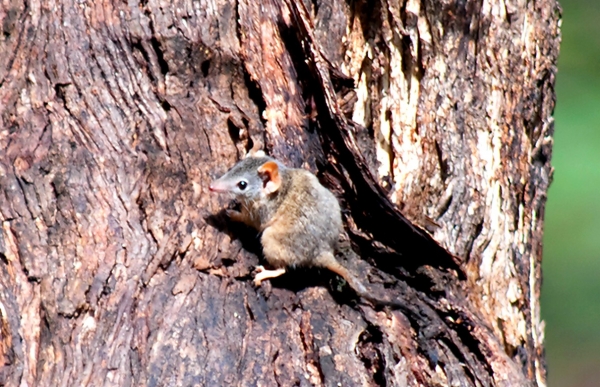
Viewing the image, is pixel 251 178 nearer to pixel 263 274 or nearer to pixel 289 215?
pixel 289 215

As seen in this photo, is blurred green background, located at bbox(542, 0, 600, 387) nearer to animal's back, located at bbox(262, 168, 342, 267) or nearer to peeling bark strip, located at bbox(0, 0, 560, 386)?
peeling bark strip, located at bbox(0, 0, 560, 386)

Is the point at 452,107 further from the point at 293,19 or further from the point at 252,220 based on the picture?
the point at 252,220

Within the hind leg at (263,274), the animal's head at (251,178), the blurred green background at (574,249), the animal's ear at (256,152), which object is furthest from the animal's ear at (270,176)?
the blurred green background at (574,249)

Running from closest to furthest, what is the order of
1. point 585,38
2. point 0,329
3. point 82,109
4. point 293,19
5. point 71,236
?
point 0,329 < point 71,236 < point 82,109 < point 293,19 < point 585,38

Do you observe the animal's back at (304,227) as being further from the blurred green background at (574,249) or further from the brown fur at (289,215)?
the blurred green background at (574,249)

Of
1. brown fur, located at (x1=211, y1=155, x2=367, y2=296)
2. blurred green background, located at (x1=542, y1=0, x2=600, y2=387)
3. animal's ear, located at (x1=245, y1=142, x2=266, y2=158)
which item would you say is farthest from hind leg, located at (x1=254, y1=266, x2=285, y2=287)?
blurred green background, located at (x1=542, y1=0, x2=600, y2=387)

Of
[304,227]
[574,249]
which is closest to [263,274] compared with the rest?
[304,227]

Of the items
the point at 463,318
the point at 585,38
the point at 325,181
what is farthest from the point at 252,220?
the point at 585,38
